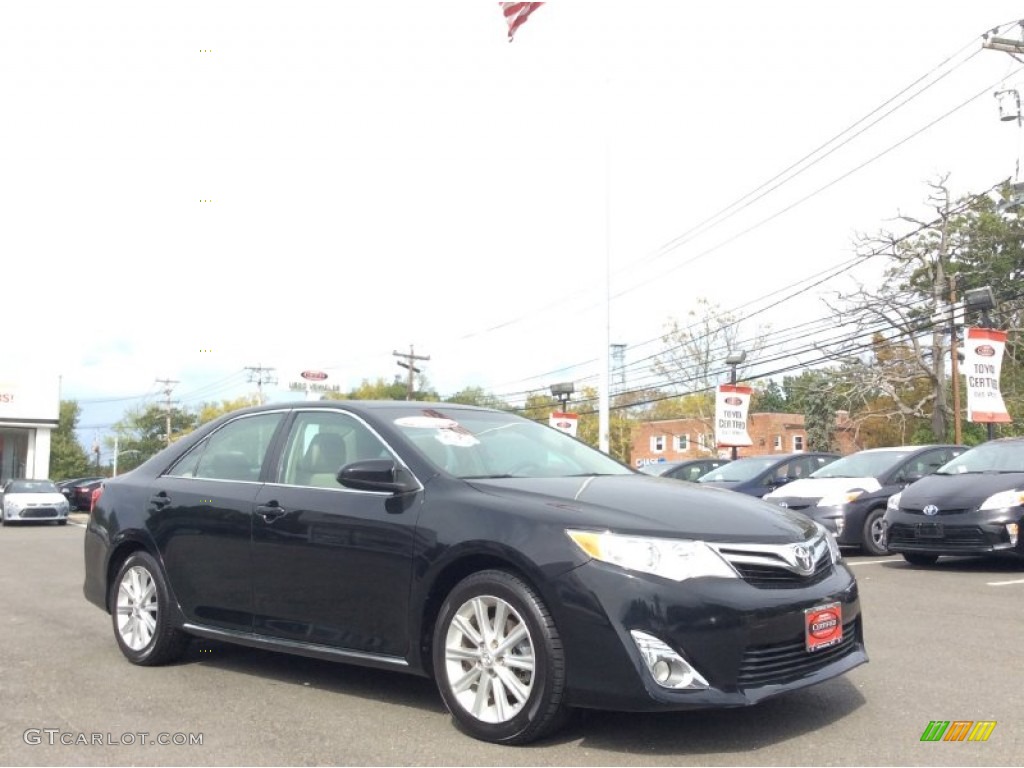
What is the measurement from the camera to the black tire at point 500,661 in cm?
405

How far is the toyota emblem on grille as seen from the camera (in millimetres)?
4305

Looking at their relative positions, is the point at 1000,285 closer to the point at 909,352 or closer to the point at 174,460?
the point at 909,352

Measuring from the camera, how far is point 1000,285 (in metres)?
41.9

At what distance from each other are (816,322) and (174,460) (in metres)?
36.6

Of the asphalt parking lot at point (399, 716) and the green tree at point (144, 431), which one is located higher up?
the green tree at point (144, 431)

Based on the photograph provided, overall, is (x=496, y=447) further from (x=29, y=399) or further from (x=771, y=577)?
(x=29, y=399)

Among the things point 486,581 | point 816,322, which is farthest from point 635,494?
point 816,322

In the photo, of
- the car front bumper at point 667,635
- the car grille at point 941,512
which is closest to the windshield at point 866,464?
the car grille at point 941,512

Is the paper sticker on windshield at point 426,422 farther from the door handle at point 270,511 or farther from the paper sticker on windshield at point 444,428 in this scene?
the door handle at point 270,511

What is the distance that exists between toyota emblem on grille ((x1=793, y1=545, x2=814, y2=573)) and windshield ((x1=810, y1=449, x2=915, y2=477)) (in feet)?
30.5

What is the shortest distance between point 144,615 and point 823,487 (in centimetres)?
946

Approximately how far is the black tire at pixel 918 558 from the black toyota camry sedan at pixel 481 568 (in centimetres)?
686

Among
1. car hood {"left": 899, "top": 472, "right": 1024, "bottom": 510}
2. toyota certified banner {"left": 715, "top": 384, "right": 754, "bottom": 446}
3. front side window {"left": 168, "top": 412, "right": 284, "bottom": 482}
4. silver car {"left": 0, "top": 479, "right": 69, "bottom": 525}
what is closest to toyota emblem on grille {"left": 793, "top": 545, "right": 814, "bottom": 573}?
front side window {"left": 168, "top": 412, "right": 284, "bottom": 482}

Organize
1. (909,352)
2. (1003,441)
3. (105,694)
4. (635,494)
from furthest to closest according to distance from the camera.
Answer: (909,352)
(1003,441)
(105,694)
(635,494)
